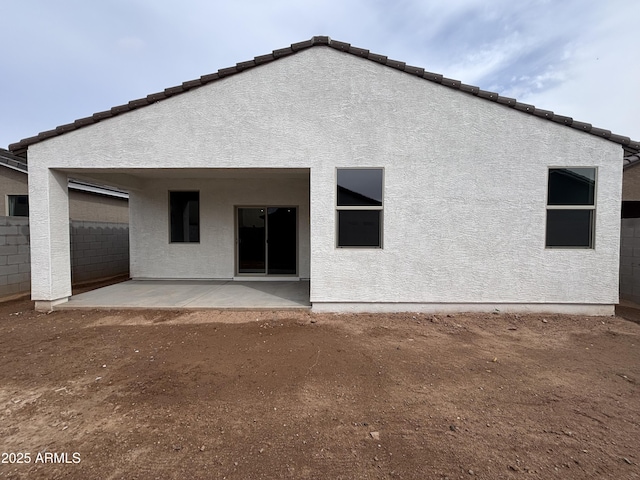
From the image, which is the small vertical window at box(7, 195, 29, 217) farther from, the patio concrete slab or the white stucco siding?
the patio concrete slab

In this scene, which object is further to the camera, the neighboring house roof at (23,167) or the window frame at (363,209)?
the neighboring house roof at (23,167)

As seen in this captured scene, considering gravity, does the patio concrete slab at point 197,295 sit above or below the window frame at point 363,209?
below

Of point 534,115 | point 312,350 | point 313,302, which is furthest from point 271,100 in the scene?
point 534,115

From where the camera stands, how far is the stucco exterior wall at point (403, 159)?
600 centimetres

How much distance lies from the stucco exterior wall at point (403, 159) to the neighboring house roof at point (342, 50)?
0.11m

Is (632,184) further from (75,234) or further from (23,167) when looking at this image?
(23,167)

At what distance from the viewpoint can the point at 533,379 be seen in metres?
3.73

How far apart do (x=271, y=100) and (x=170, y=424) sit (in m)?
5.67

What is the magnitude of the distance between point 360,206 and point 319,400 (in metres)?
3.89

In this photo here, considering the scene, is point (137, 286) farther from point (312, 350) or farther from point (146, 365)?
point (312, 350)

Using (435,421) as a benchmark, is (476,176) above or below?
above

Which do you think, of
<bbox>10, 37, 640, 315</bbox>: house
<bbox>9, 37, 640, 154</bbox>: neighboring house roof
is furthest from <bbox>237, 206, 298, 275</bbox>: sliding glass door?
<bbox>9, 37, 640, 154</bbox>: neighboring house roof

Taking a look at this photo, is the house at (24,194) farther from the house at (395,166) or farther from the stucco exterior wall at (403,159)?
the stucco exterior wall at (403,159)

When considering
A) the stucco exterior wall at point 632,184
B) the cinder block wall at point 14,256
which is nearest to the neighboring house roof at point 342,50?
the cinder block wall at point 14,256
